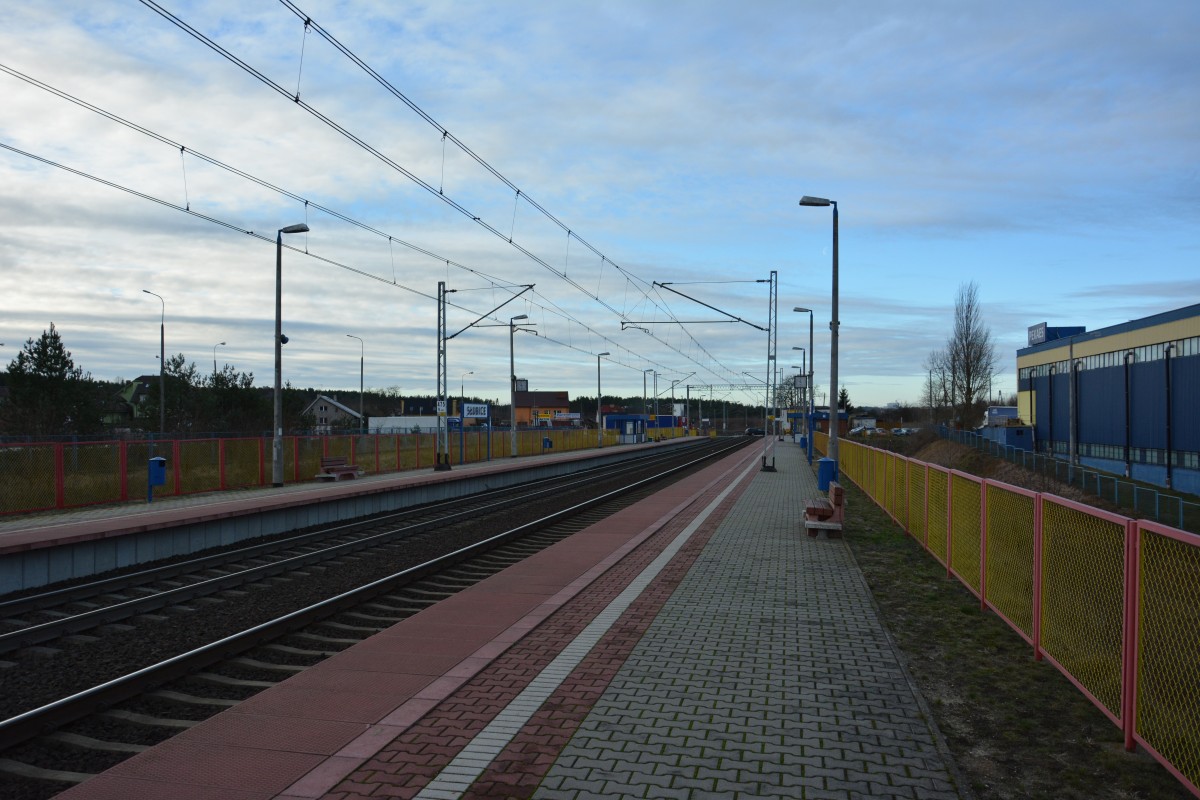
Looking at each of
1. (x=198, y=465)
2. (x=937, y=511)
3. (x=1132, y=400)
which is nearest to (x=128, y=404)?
(x=198, y=465)

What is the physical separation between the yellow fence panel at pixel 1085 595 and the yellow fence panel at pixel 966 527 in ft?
7.71

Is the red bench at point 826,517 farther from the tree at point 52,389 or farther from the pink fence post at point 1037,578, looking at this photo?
the tree at point 52,389

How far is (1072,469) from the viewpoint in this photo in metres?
30.1

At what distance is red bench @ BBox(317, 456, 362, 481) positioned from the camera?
3071 cm

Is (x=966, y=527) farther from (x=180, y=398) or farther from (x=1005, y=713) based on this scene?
(x=180, y=398)

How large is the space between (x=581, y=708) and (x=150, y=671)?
3.30 m

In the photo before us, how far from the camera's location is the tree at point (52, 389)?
34344mm

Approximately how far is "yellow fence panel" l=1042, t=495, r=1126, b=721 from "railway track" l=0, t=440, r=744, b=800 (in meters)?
5.90

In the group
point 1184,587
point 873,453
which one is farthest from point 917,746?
point 873,453

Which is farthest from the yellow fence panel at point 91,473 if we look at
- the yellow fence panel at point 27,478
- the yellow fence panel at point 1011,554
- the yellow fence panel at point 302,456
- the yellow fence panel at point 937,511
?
the yellow fence panel at point 1011,554

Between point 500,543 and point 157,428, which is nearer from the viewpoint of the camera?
point 500,543

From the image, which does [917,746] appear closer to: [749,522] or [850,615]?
[850,615]

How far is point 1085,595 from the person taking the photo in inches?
243

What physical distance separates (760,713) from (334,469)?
89.5 feet
